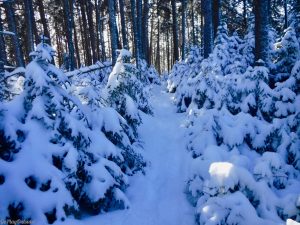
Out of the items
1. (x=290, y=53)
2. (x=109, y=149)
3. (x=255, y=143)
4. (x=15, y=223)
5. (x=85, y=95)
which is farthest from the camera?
(x=290, y=53)

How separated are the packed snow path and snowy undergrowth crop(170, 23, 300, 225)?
1.03 ft

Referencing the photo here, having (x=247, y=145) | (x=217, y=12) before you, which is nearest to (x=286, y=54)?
(x=247, y=145)

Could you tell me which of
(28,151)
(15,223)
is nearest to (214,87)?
(28,151)

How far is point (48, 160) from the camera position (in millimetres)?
4562

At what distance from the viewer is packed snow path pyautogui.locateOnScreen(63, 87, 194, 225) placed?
15.9 feet

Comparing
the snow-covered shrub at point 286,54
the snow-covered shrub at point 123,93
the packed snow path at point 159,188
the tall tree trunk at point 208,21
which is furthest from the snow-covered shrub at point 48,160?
the tall tree trunk at point 208,21

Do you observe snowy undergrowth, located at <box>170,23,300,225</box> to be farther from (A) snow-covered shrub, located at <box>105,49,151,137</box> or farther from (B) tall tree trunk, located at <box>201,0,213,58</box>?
(B) tall tree trunk, located at <box>201,0,213,58</box>

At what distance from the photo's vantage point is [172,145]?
8531 millimetres

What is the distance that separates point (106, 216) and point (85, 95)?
2.40 metres

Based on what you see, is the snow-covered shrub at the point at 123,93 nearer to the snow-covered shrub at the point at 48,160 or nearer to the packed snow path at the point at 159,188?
the packed snow path at the point at 159,188

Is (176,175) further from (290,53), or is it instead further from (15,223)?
(290,53)

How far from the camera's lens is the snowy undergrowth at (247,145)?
4.23 m

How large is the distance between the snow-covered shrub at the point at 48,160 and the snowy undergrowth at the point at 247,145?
5.27 feet

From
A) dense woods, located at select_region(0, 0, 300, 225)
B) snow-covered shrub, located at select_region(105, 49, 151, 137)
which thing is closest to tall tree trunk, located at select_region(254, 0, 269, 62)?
dense woods, located at select_region(0, 0, 300, 225)
